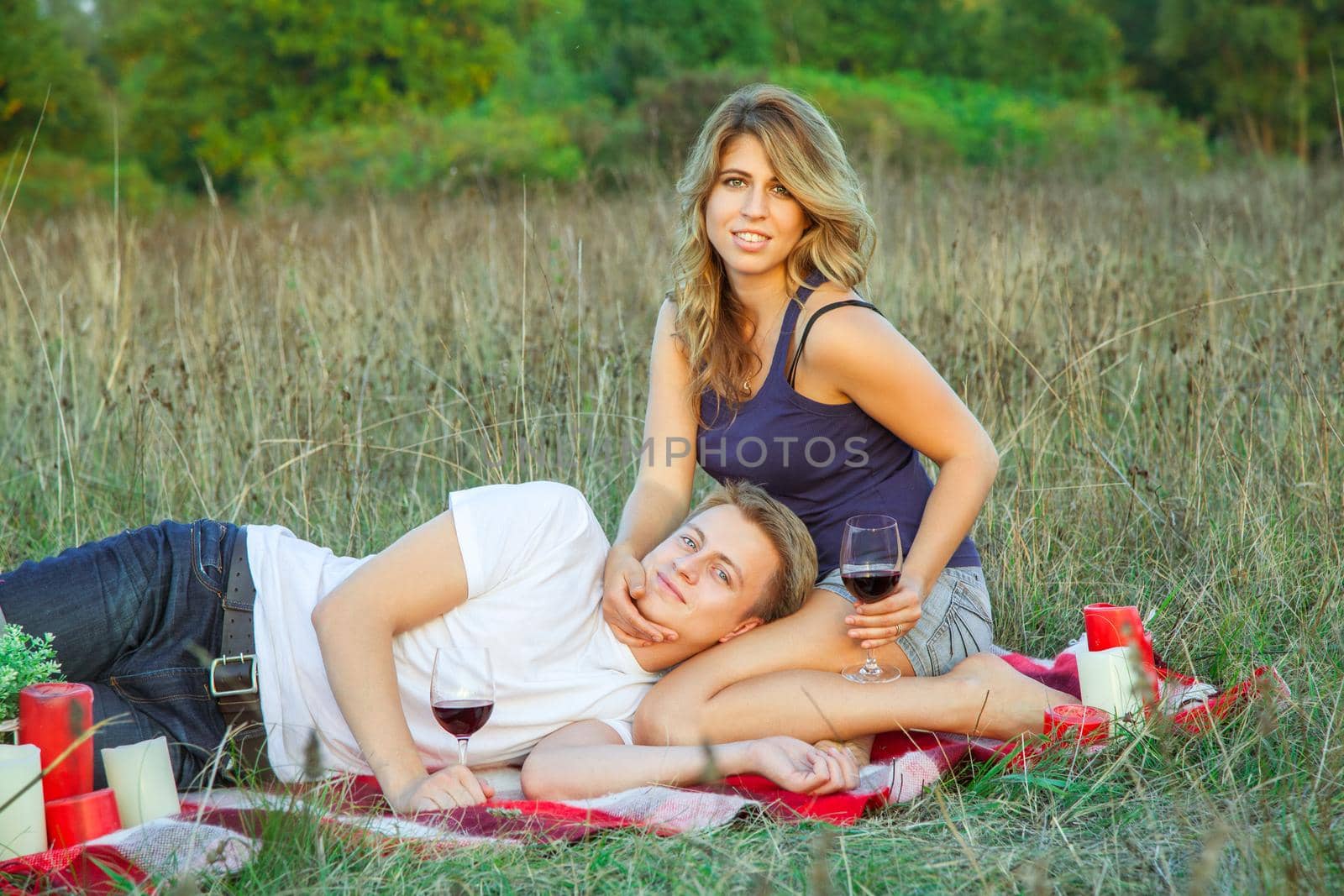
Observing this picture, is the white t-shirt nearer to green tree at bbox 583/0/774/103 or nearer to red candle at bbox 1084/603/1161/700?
red candle at bbox 1084/603/1161/700

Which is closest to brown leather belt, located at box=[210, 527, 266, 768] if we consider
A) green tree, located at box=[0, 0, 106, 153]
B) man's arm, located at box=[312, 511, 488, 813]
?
man's arm, located at box=[312, 511, 488, 813]

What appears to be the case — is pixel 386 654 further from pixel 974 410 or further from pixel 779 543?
pixel 974 410

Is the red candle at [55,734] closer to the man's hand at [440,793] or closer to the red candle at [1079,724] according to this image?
the man's hand at [440,793]

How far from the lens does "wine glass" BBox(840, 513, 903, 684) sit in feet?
7.63

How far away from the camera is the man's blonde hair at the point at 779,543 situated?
254 centimetres

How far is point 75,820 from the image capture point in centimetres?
205

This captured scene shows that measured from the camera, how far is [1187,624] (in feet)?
9.80

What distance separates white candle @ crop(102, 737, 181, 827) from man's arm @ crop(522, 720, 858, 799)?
66cm

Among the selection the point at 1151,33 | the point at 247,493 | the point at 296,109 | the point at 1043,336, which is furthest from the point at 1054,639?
the point at 1151,33

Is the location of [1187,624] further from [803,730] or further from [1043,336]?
[1043,336]

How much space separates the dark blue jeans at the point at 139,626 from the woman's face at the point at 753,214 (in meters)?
1.33

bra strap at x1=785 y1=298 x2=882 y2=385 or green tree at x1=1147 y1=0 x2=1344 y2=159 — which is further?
green tree at x1=1147 y1=0 x2=1344 y2=159

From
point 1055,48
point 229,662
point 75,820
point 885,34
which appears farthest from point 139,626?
point 885,34

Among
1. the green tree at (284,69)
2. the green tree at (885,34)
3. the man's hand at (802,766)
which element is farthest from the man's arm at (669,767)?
the green tree at (885,34)
